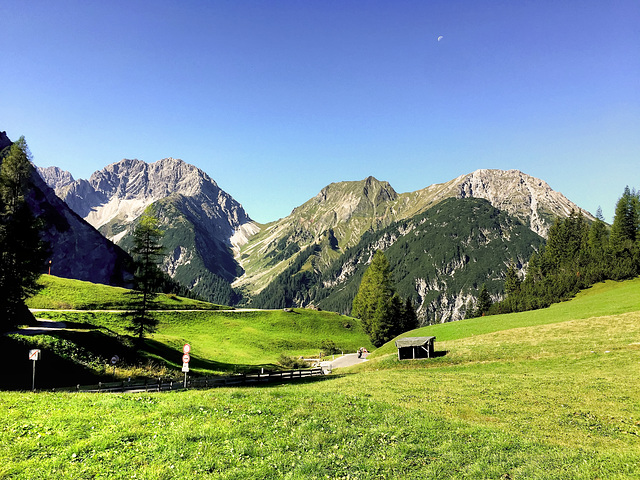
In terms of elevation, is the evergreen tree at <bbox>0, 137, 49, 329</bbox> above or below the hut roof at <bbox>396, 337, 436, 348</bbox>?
above

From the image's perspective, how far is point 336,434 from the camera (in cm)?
1383

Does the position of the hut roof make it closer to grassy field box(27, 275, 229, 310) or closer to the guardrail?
the guardrail

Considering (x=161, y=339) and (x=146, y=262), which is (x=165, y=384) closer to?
(x=146, y=262)

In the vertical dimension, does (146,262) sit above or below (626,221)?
below

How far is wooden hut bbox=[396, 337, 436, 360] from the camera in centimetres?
4788

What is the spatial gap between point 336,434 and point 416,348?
38.9 m

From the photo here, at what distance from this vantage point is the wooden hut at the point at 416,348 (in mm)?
47875

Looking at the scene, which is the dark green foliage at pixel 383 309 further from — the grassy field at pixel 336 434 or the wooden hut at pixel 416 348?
the grassy field at pixel 336 434

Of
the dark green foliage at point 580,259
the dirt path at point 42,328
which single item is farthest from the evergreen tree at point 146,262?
the dark green foliage at point 580,259

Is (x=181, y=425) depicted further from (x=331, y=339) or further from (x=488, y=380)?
(x=331, y=339)

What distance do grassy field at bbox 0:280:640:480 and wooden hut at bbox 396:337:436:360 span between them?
21983 millimetres

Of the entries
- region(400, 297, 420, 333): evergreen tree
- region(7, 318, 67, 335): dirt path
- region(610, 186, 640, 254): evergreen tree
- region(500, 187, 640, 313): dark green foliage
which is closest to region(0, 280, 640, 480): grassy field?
region(7, 318, 67, 335): dirt path

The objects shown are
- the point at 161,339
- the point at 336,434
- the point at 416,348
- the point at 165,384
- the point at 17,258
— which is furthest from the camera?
the point at 161,339

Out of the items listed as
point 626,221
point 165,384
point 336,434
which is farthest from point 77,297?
point 626,221
